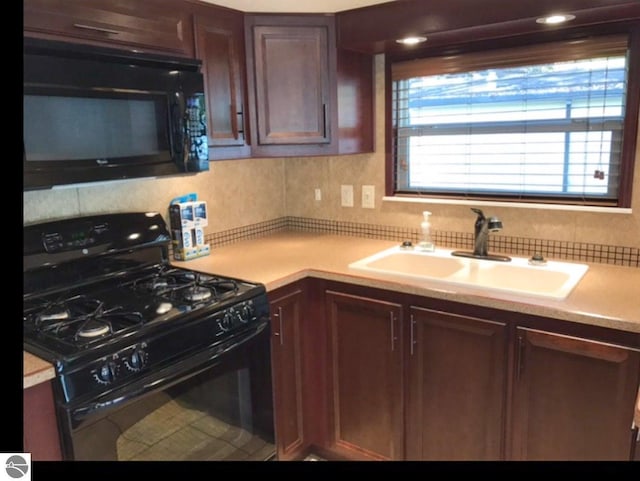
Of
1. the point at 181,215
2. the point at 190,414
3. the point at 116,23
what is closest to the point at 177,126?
the point at 116,23

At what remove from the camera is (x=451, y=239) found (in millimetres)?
2461

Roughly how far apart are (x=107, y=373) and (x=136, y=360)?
92 mm

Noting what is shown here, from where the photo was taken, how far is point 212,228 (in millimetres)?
2547

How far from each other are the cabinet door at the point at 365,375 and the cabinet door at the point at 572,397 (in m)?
0.47

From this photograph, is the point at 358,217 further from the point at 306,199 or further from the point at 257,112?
the point at 257,112

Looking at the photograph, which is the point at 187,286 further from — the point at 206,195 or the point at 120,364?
the point at 206,195

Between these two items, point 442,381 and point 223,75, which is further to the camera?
point 223,75

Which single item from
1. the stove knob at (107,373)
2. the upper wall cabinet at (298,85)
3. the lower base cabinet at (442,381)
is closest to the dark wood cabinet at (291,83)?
the upper wall cabinet at (298,85)

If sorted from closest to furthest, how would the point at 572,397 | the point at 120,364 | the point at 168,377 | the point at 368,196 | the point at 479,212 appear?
the point at 120,364 → the point at 168,377 → the point at 572,397 → the point at 479,212 → the point at 368,196

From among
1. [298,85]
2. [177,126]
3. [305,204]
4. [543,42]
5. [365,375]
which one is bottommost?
[365,375]

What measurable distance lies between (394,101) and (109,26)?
1342 mm

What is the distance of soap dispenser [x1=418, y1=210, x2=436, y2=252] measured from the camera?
7.87 feet

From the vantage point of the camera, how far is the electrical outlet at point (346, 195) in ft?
8.96
